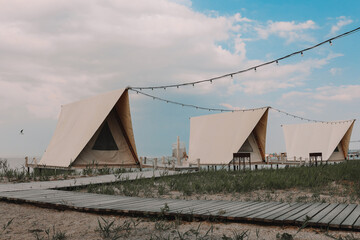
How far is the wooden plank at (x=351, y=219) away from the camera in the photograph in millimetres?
3873

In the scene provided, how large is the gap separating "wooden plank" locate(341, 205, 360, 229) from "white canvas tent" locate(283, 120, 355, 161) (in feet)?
80.7

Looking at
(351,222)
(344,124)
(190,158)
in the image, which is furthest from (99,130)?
(344,124)

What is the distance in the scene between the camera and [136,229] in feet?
13.8

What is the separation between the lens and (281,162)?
86.6ft

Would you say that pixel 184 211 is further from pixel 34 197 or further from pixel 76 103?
pixel 76 103

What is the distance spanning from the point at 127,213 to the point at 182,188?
3505 mm

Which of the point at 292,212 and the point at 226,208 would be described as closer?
the point at 292,212

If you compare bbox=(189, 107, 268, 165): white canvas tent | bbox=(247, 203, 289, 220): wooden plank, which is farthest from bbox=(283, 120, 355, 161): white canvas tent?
bbox=(247, 203, 289, 220): wooden plank

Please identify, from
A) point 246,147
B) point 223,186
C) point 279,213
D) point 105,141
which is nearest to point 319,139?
point 246,147

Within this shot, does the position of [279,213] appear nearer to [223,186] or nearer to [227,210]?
[227,210]

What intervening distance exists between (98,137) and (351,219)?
45.7ft

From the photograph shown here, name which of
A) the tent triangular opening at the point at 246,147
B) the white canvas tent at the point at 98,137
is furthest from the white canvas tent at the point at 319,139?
the white canvas tent at the point at 98,137

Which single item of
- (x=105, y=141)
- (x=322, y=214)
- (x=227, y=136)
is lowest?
(x=322, y=214)

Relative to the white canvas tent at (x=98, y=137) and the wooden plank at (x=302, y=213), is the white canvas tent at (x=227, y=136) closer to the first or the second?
the white canvas tent at (x=98, y=137)
